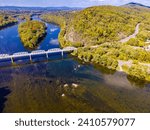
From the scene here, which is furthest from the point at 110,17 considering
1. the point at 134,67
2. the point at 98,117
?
the point at 98,117

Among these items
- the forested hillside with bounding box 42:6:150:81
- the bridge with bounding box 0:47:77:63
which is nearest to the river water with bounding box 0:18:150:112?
the forested hillside with bounding box 42:6:150:81

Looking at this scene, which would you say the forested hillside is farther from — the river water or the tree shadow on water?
the tree shadow on water

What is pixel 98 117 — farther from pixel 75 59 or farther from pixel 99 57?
pixel 75 59

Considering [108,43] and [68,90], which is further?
[108,43]

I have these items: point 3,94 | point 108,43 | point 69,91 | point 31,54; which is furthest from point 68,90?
point 108,43

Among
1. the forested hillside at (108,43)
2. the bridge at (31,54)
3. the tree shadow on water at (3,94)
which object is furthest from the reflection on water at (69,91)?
the bridge at (31,54)

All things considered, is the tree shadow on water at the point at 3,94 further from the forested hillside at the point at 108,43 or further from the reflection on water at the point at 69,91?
the forested hillside at the point at 108,43

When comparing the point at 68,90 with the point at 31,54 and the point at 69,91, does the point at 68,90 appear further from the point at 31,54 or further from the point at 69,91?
the point at 31,54

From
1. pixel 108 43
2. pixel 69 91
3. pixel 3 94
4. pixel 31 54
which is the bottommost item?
pixel 3 94
